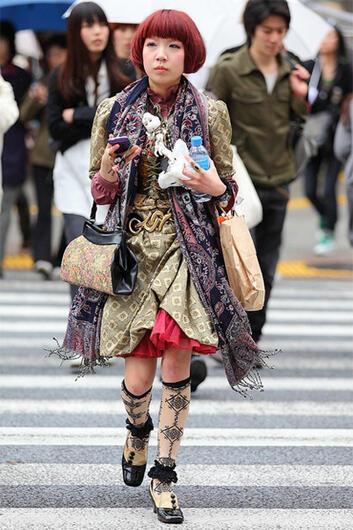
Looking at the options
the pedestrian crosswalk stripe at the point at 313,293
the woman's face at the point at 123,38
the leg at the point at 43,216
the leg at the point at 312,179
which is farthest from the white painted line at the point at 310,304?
the woman's face at the point at 123,38

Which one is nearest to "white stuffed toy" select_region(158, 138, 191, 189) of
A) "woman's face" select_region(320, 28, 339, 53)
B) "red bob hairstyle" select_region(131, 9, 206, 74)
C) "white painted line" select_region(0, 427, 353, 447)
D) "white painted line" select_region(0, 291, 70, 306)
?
"red bob hairstyle" select_region(131, 9, 206, 74)

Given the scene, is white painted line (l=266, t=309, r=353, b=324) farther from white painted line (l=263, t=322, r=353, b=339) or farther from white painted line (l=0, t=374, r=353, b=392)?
white painted line (l=0, t=374, r=353, b=392)

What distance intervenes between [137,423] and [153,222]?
2.43 ft

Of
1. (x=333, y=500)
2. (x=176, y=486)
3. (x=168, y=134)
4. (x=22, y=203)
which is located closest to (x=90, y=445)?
(x=176, y=486)

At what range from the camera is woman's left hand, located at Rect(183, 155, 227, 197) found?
4.39 meters

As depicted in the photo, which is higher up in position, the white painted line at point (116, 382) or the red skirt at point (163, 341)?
the red skirt at point (163, 341)

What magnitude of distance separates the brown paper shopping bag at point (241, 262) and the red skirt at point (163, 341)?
0.25 meters

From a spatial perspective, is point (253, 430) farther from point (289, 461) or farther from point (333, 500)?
point (333, 500)

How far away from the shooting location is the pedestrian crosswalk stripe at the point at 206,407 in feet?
20.9

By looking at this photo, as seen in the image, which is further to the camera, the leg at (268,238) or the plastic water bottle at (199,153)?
the leg at (268,238)

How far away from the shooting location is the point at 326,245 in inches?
498

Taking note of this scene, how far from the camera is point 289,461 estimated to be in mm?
5406

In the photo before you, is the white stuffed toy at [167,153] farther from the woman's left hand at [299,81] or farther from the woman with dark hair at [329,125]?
the woman with dark hair at [329,125]

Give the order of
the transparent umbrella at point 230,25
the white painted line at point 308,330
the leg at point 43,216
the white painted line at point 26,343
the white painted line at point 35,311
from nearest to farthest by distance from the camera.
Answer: the transparent umbrella at point 230,25 → the white painted line at point 26,343 → the white painted line at point 308,330 → the white painted line at point 35,311 → the leg at point 43,216
